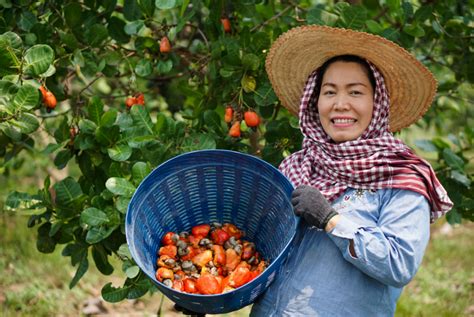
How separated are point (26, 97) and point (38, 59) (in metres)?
0.15

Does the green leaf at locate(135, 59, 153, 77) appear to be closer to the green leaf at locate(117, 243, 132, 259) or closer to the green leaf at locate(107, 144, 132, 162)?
the green leaf at locate(107, 144, 132, 162)

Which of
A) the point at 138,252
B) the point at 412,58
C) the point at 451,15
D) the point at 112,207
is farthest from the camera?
the point at 451,15

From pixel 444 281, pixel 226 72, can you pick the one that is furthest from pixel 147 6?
pixel 444 281

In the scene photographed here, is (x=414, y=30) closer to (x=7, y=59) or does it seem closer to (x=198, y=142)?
(x=198, y=142)

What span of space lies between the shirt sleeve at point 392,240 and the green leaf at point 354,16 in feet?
2.60

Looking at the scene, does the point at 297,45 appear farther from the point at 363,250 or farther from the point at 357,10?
the point at 363,250

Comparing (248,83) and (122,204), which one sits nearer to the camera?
(122,204)

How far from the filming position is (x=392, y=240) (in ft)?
5.30

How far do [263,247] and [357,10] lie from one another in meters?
0.88

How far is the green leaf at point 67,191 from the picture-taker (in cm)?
220

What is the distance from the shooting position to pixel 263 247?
2.02m

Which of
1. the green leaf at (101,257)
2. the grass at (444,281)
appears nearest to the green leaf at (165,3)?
the green leaf at (101,257)

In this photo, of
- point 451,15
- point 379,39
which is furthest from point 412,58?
point 451,15

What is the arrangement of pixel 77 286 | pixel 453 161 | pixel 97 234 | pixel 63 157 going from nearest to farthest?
pixel 97 234 < pixel 63 157 < pixel 453 161 < pixel 77 286
